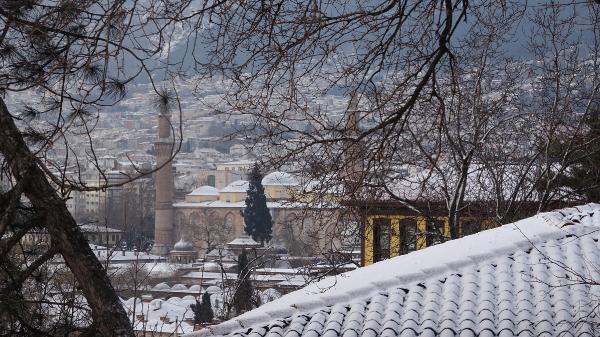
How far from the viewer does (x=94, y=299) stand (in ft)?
16.5

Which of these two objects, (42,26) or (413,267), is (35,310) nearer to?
(42,26)

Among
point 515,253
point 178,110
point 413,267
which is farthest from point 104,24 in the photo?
point 515,253

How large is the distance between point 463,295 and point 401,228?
22.9 feet

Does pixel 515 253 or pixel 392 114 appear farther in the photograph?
pixel 515 253

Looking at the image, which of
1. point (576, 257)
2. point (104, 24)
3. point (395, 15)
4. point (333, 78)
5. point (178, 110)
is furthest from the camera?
point (576, 257)

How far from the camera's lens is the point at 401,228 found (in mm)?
13633

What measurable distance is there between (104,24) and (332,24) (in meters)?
1.30

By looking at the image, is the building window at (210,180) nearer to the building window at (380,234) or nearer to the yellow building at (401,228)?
the yellow building at (401,228)

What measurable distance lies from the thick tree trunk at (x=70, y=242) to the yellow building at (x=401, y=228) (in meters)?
7.44

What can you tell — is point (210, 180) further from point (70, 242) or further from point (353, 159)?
point (70, 242)

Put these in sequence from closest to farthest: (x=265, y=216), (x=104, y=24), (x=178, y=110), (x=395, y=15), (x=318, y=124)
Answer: (x=178, y=110), (x=104, y=24), (x=395, y=15), (x=318, y=124), (x=265, y=216)

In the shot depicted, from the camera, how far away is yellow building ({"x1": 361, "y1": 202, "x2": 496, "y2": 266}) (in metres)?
13.0

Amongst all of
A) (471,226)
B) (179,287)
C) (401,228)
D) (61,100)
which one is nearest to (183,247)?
(179,287)

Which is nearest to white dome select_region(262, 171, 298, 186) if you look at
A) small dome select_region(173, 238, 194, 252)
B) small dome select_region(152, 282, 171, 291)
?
small dome select_region(152, 282, 171, 291)
